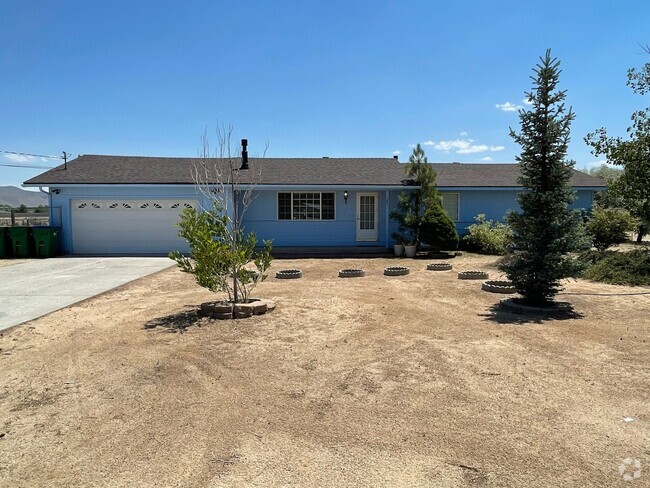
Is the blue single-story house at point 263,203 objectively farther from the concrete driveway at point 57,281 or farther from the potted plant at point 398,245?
the concrete driveway at point 57,281

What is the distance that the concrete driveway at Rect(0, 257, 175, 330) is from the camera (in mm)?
7629

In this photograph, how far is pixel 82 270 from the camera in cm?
1248

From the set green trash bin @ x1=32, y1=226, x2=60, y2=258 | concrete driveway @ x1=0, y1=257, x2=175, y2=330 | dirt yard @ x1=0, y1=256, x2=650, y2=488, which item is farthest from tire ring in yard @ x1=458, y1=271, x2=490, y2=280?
green trash bin @ x1=32, y1=226, x2=60, y2=258

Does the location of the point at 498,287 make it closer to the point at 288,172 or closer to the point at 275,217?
the point at 275,217

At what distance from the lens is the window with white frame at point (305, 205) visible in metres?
17.2

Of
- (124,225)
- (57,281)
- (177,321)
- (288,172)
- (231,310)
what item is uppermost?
(288,172)

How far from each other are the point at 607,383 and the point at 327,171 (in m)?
15.2

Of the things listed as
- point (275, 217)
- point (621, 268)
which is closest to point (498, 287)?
point (621, 268)

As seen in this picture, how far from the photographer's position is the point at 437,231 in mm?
15078

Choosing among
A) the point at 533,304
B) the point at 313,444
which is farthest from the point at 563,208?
the point at 313,444

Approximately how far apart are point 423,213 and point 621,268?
6.86 meters

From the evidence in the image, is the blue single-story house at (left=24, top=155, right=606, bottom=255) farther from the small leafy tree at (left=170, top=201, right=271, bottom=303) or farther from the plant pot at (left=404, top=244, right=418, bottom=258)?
the small leafy tree at (left=170, top=201, right=271, bottom=303)

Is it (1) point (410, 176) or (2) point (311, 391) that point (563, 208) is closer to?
(2) point (311, 391)

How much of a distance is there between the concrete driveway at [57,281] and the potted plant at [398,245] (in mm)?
7583
